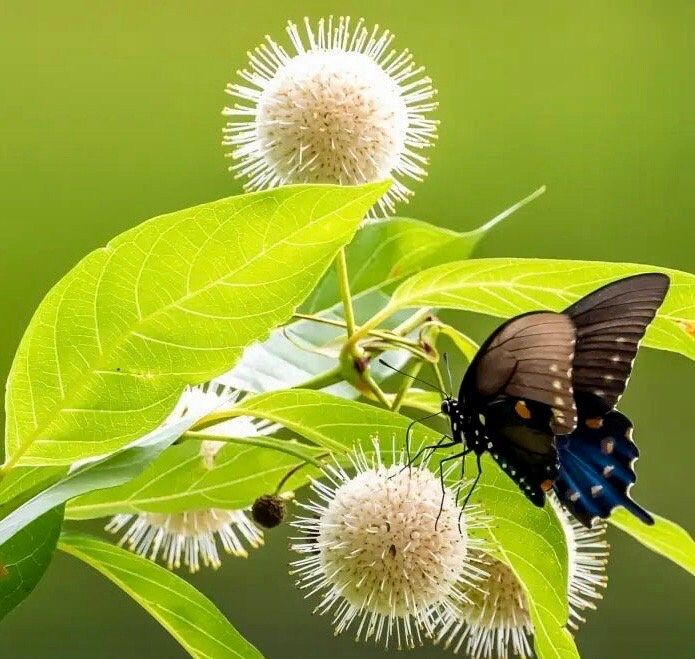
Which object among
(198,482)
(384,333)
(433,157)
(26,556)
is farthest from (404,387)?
(433,157)

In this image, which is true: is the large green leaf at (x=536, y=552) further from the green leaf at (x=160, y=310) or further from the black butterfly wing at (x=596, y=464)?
the green leaf at (x=160, y=310)

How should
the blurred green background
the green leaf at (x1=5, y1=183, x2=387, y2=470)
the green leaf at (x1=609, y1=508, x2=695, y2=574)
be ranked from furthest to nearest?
the blurred green background
the green leaf at (x1=609, y1=508, x2=695, y2=574)
the green leaf at (x1=5, y1=183, x2=387, y2=470)

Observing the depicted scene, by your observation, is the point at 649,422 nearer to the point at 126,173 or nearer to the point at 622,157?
the point at 622,157

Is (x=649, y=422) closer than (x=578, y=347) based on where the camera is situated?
No

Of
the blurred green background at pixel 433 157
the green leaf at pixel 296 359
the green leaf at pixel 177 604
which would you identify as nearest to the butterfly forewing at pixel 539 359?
the green leaf at pixel 296 359

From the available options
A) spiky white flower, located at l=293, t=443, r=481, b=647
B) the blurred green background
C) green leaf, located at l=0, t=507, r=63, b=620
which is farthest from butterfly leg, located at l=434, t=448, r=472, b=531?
the blurred green background

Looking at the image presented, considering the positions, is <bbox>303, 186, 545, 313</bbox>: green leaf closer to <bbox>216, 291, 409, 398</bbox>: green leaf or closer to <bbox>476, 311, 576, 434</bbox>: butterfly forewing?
<bbox>216, 291, 409, 398</bbox>: green leaf

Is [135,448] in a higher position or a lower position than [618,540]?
lower

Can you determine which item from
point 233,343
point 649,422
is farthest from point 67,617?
point 233,343
